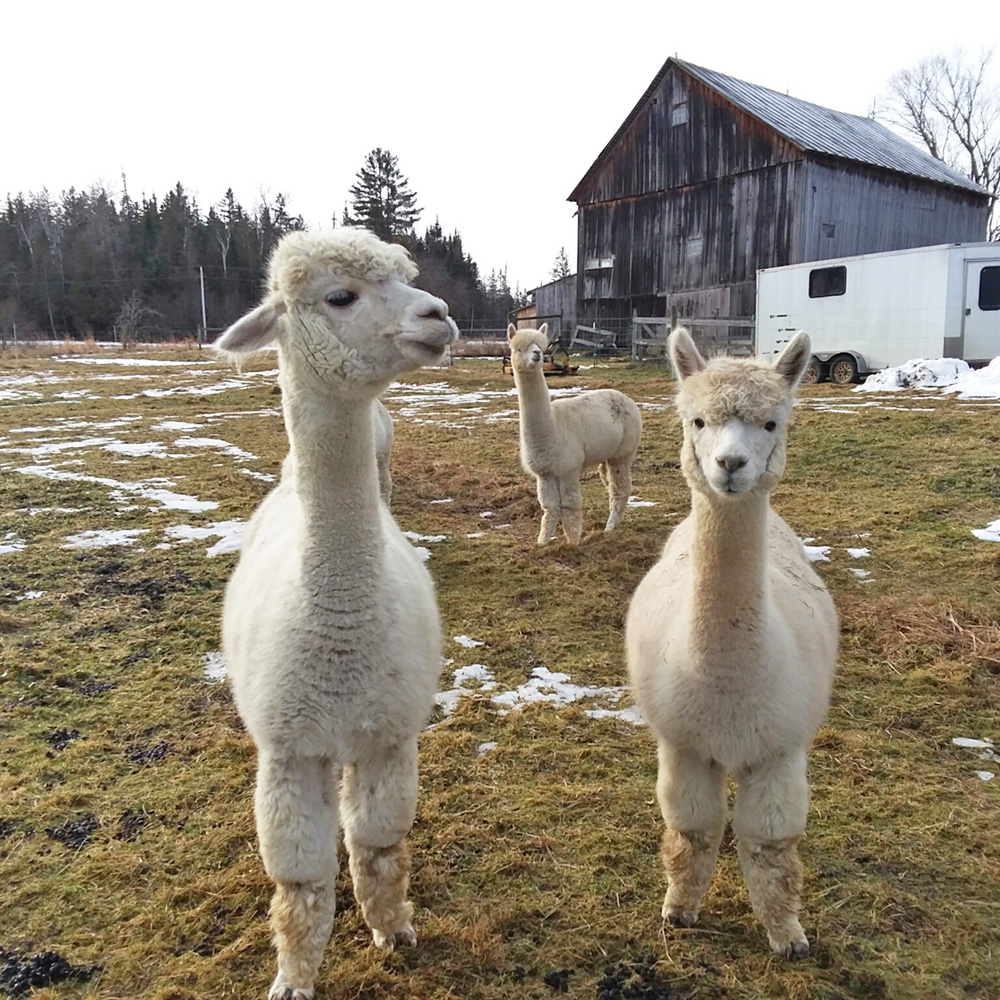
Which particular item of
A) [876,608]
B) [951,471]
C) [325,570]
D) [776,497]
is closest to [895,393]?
Answer: [951,471]

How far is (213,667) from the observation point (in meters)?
4.51

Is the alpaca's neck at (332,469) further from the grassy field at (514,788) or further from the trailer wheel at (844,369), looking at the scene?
the trailer wheel at (844,369)

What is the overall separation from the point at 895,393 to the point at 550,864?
14161 millimetres

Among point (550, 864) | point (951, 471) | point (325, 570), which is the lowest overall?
point (550, 864)

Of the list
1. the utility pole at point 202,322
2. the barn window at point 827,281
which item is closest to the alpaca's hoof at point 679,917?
the barn window at point 827,281

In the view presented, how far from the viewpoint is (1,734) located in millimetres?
3754

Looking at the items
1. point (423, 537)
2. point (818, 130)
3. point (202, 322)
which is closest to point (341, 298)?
point (423, 537)

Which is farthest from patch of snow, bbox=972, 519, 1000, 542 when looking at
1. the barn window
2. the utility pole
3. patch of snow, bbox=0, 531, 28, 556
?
the utility pole

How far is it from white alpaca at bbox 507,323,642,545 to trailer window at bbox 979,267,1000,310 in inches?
478

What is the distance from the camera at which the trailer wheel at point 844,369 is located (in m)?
17.5

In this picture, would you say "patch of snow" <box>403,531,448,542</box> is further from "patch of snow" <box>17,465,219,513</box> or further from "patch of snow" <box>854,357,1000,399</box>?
"patch of snow" <box>854,357,1000,399</box>

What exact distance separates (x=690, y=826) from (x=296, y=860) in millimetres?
1309

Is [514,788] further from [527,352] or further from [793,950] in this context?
[527,352]

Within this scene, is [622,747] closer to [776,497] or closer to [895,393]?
[776,497]
